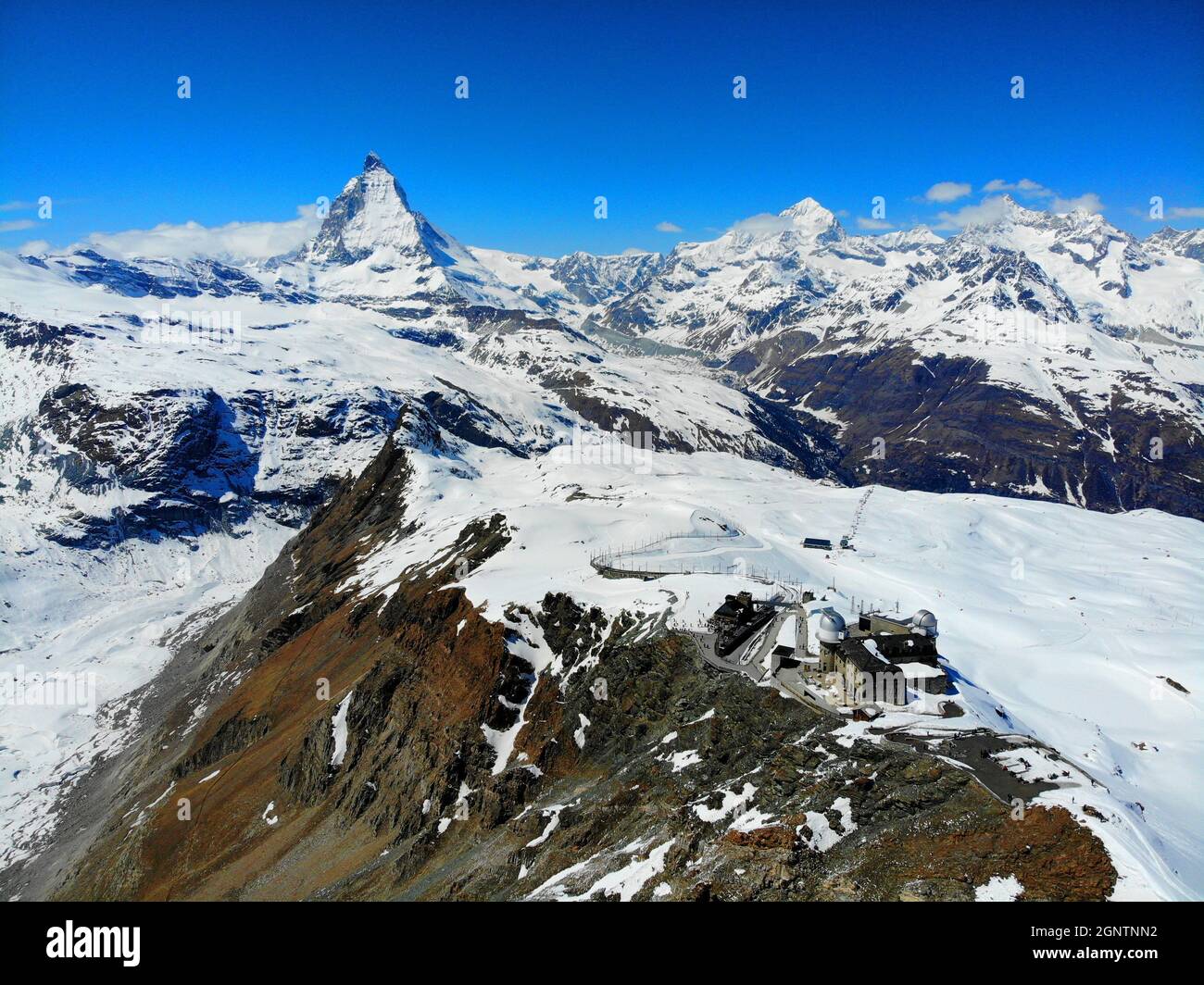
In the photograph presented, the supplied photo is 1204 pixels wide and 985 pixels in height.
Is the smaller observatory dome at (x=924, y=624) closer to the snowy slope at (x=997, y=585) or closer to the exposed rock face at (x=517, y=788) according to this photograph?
the snowy slope at (x=997, y=585)

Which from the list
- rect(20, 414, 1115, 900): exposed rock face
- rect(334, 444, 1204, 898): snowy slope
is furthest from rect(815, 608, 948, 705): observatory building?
rect(20, 414, 1115, 900): exposed rock face

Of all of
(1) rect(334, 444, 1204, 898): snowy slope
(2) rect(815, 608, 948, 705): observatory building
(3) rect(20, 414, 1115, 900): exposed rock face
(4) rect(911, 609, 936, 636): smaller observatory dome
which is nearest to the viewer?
(3) rect(20, 414, 1115, 900): exposed rock face

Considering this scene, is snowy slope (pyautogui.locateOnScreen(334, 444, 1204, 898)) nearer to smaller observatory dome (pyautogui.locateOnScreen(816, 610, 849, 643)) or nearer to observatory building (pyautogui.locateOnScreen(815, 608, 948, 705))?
observatory building (pyautogui.locateOnScreen(815, 608, 948, 705))

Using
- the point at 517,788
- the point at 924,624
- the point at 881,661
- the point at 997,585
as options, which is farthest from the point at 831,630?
the point at 997,585

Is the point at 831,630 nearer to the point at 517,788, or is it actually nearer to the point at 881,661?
the point at 881,661
